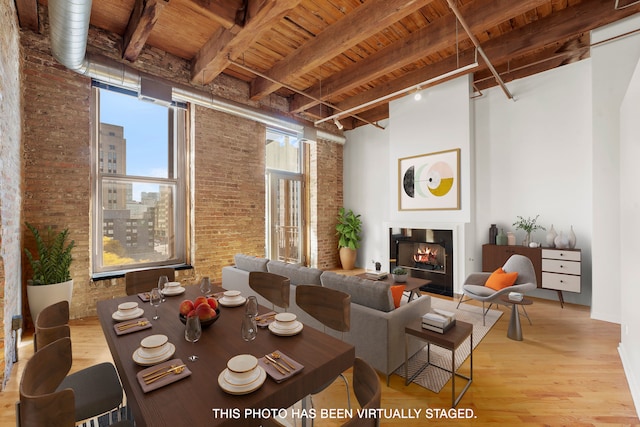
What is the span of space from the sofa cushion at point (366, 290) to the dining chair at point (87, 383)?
1825mm

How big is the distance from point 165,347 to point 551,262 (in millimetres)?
5194

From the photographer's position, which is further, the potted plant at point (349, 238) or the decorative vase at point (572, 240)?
the potted plant at point (349, 238)

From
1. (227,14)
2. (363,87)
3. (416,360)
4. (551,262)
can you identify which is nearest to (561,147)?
(551,262)

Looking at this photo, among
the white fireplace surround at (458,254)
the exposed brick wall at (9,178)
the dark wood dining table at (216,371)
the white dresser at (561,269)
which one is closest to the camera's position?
the dark wood dining table at (216,371)

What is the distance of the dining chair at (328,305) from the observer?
6.81 feet

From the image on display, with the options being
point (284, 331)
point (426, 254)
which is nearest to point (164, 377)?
point (284, 331)

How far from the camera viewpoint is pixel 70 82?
3.80 metres

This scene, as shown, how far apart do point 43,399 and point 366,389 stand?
113 cm

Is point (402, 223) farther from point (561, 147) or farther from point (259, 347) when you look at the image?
point (259, 347)

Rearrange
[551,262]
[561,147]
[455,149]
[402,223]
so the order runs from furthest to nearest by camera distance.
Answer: [402,223] → [455,149] → [561,147] → [551,262]

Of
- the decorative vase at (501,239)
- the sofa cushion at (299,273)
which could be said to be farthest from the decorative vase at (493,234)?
the sofa cushion at (299,273)

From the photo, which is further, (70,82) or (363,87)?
(363,87)

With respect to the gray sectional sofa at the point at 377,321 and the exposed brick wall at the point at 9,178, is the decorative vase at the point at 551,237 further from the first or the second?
the exposed brick wall at the point at 9,178

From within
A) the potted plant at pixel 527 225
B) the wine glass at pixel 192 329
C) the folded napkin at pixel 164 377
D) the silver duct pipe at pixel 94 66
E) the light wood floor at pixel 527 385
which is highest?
the silver duct pipe at pixel 94 66
